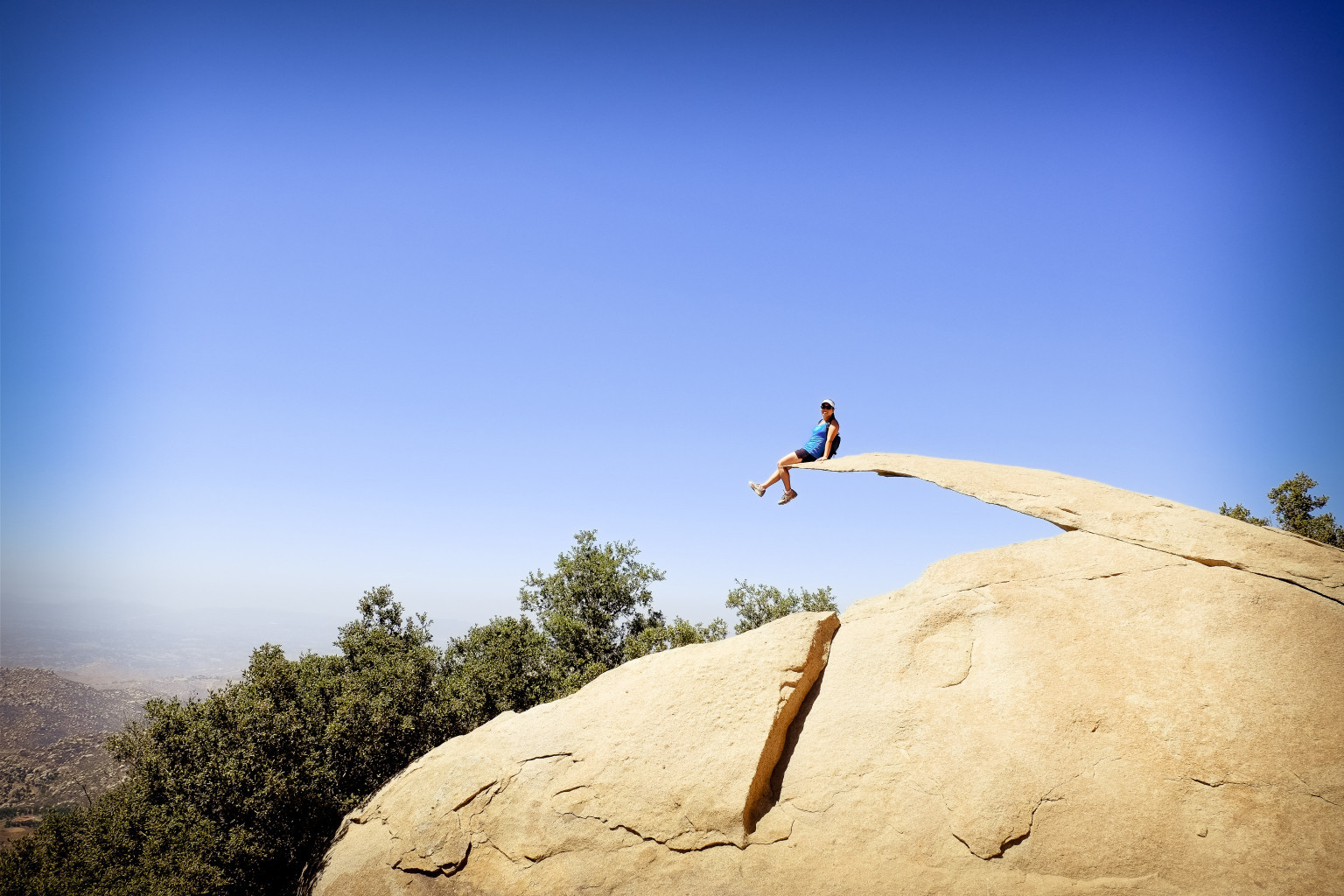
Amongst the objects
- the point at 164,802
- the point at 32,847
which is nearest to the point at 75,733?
the point at 32,847

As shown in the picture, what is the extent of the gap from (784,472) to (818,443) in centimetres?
105

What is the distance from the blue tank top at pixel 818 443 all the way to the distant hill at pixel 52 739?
86.5 m

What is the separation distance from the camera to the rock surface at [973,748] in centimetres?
707

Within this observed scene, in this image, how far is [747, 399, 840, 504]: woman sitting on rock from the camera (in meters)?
13.5

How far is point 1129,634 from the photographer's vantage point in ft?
28.0

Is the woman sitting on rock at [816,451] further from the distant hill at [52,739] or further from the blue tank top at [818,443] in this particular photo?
the distant hill at [52,739]

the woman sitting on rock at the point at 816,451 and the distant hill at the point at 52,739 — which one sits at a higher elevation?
the woman sitting on rock at the point at 816,451

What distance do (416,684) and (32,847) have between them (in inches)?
1019

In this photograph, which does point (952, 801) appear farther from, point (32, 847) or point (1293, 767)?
point (32, 847)

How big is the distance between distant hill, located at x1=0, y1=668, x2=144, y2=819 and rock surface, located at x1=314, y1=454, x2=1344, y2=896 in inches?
3259

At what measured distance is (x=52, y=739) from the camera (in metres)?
126

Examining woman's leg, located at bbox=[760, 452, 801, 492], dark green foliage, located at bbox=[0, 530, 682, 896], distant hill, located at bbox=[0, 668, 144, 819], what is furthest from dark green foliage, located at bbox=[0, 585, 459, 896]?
distant hill, located at bbox=[0, 668, 144, 819]

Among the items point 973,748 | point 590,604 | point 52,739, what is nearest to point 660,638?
point 590,604

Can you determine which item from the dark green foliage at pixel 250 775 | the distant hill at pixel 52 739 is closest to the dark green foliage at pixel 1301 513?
the dark green foliage at pixel 250 775
